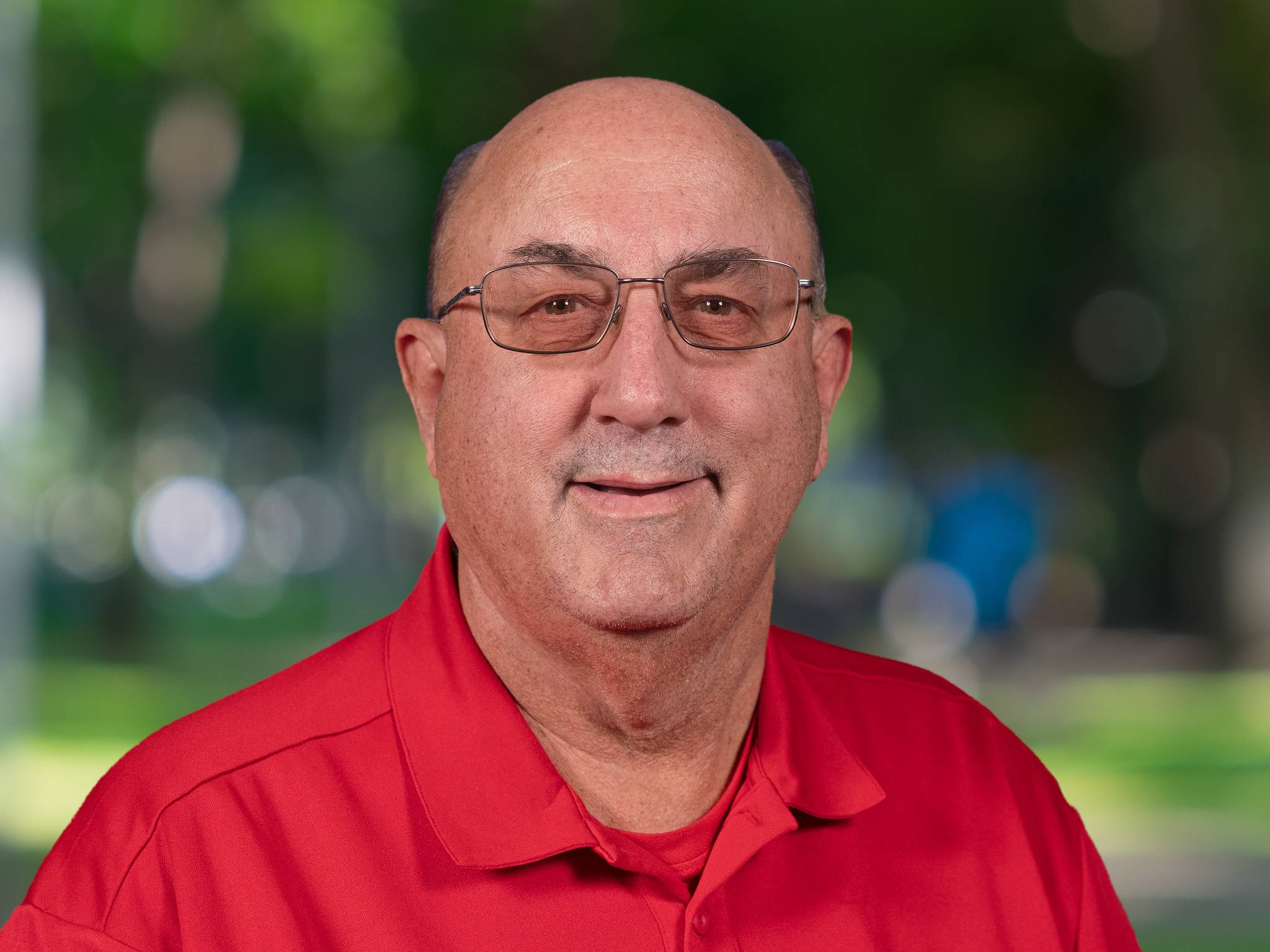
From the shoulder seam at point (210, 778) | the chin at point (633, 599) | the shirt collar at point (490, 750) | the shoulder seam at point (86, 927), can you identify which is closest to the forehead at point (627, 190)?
the chin at point (633, 599)

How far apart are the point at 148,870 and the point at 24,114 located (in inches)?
448

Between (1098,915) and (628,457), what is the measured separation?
1.12m

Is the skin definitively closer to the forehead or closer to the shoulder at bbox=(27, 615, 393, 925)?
the forehead

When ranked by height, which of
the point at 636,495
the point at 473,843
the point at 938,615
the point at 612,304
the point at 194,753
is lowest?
the point at 473,843

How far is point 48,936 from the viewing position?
235 cm

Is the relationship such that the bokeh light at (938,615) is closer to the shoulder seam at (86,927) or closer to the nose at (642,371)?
the nose at (642,371)

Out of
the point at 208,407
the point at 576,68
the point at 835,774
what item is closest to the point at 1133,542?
the point at 576,68

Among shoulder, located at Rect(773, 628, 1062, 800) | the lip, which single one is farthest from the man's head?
shoulder, located at Rect(773, 628, 1062, 800)

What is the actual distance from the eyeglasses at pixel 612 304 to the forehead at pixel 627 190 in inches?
1.3

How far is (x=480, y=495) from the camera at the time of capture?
2.62 metres

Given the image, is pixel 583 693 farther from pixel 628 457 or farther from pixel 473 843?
pixel 628 457

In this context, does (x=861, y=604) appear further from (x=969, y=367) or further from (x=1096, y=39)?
(x=1096, y=39)

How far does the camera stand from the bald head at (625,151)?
8.52 ft

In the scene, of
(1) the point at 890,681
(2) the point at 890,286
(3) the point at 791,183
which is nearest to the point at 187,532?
(2) the point at 890,286
